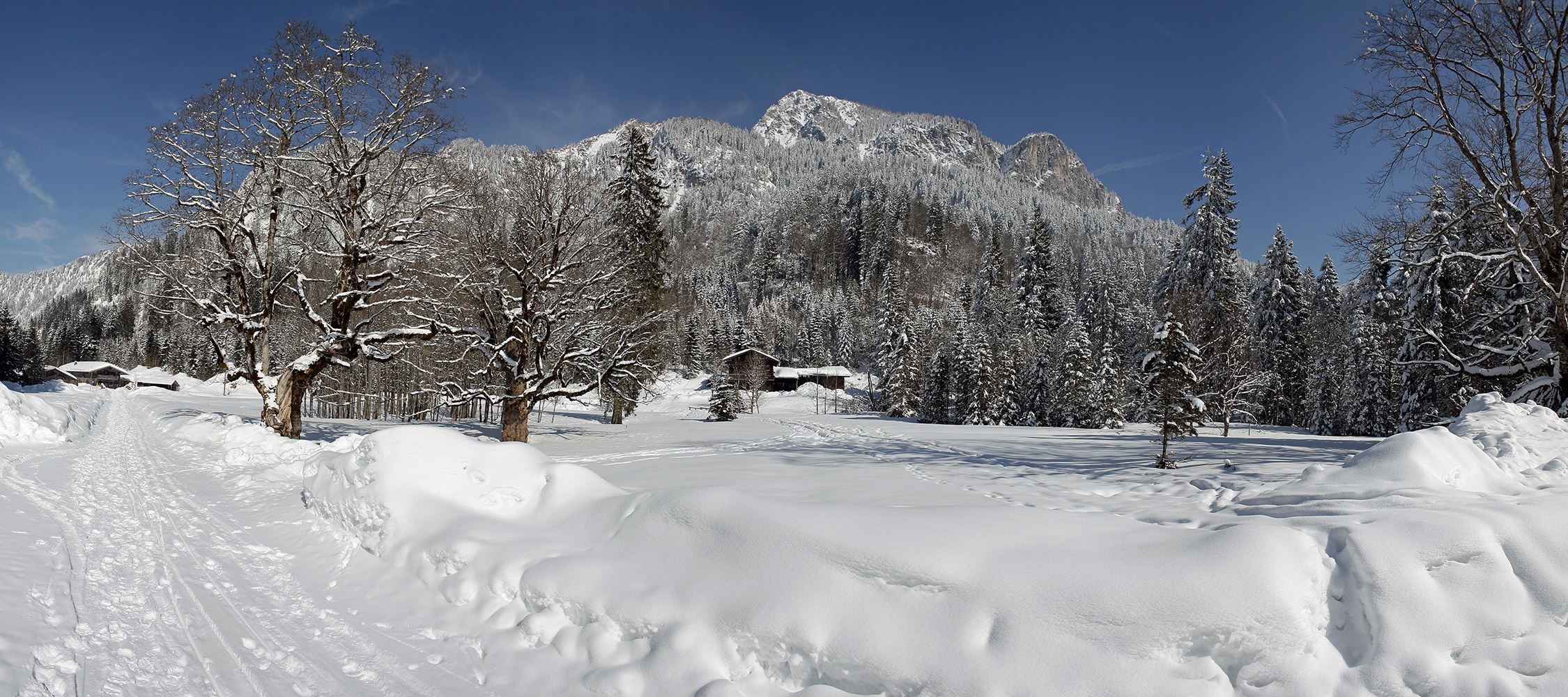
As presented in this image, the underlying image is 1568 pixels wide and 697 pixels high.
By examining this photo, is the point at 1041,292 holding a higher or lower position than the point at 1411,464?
higher

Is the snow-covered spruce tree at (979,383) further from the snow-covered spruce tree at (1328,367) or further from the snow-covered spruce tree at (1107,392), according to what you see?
the snow-covered spruce tree at (1328,367)

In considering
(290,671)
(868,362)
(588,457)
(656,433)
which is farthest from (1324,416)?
(868,362)

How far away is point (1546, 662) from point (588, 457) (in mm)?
13599

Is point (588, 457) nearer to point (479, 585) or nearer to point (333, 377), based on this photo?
point (479, 585)

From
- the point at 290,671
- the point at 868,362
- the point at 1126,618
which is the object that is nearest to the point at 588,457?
the point at 290,671

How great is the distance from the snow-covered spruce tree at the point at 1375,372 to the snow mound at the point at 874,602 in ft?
103

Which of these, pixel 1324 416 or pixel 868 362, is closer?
pixel 1324 416

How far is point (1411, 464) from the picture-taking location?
17.7 feet

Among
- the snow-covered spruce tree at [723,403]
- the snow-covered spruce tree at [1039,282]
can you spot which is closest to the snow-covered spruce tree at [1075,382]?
the snow-covered spruce tree at [723,403]

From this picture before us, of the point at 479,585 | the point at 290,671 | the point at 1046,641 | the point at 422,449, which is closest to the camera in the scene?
the point at 1046,641

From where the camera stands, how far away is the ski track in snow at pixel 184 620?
363 centimetres

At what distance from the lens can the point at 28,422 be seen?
13.8 m

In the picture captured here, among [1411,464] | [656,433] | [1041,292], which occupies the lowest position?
[656,433]

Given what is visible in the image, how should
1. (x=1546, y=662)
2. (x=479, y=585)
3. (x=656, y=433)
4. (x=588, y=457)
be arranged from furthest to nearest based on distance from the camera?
(x=656, y=433)
(x=588, y=457)
(x=479, y=585)
(x=1546, y=662)
